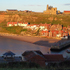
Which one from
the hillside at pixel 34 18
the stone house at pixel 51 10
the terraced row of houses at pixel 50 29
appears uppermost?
the stone house at pixel 51 10

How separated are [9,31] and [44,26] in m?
9.27

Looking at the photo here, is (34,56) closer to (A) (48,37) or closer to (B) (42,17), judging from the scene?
(A) (48,37)

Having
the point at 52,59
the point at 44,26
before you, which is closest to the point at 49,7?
the point at 44,26

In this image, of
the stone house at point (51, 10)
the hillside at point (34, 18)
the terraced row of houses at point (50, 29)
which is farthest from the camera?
the stone house at point (51, 10)

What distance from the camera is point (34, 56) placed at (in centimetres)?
1268

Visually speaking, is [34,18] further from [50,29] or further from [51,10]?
[50,29]

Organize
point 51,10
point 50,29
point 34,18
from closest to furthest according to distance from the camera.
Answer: point 50,29, point 34,18, point 51,10

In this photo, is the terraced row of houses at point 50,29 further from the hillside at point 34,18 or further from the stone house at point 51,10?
the stone house at point 51,10

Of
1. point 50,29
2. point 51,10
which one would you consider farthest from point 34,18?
point 50,29

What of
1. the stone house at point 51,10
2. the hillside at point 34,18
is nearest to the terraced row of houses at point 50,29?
the hillside at point 34,18

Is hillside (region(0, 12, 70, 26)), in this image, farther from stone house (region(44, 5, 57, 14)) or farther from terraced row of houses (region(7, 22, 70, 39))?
terraced row of houses (region(7, 22, 70, 39))

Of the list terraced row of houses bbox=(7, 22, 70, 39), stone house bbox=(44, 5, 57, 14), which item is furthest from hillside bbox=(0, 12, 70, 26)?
terraced row of houses bbox=(7, 22, 70, 39)

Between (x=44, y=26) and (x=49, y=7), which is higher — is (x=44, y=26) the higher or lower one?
the lower one

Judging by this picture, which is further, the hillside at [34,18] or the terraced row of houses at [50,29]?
Result: the hillside at [34,18]
